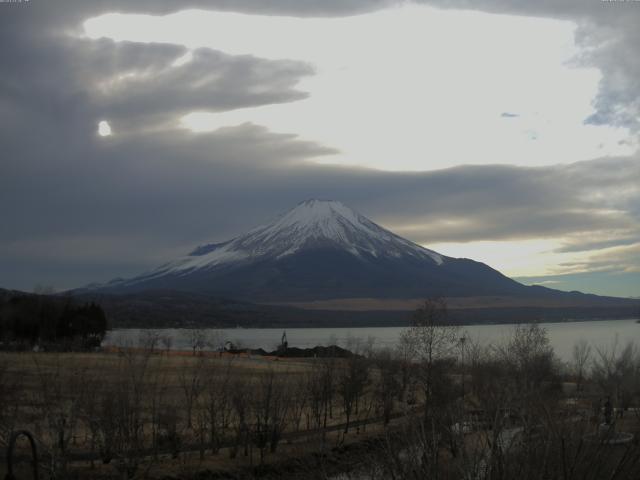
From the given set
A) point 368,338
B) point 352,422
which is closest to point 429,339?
point 352,422

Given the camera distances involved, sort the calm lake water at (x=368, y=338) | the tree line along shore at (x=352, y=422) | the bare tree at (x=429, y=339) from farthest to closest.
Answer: the calm lake water at (x=368, y=338) < the bare tree at (x=429, y=339) < the tree line along shore at (x=352, y=422)

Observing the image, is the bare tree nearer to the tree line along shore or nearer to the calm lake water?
the tree line along shore

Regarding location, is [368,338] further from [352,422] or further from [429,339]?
[352,422]

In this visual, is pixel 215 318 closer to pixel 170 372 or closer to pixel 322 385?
pixel 170 372

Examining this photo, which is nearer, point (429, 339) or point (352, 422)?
point (352, 422)

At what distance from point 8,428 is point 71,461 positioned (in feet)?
18.1

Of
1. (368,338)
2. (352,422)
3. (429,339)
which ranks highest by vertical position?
(429,339)

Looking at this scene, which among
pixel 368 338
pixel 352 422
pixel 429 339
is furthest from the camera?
pixel 368 338

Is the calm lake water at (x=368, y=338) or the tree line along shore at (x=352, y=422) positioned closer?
the tree line along shore at (x=352, y=422)

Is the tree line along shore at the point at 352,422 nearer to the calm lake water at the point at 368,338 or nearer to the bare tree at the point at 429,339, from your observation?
the bare tree at the point at 429,339

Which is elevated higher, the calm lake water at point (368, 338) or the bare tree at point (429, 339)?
the bare tree at point (429, 339)

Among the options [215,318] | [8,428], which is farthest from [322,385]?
[215,318]

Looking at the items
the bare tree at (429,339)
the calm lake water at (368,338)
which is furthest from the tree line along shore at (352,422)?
the calm lake water at (368,338)

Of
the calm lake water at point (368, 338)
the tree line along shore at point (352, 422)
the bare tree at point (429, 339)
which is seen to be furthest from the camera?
the calm lake water at point (368, 338)
